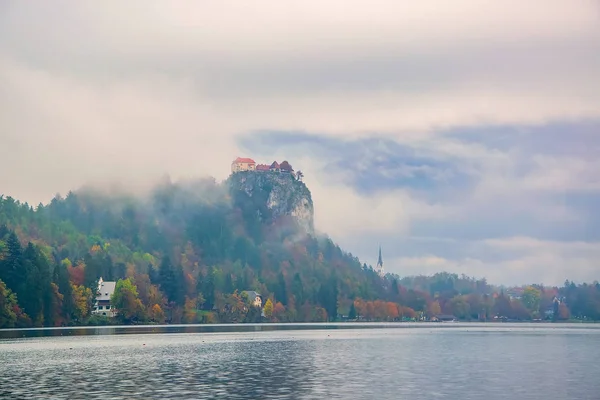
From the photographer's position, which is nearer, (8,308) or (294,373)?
(294,373)

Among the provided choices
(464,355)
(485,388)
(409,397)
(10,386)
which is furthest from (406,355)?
(10,386)

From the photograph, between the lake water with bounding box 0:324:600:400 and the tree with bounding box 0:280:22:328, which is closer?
the lake water with bounding box 0:324:600:400

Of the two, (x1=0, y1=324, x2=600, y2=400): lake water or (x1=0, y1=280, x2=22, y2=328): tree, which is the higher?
(x1=0, y1=280, x2=22, y2=328): tree

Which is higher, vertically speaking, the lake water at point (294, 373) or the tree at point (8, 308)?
the tree at point (8, 308)

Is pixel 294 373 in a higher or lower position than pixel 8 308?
lower

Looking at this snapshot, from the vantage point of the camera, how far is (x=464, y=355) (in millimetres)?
115062

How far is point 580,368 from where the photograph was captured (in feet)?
300

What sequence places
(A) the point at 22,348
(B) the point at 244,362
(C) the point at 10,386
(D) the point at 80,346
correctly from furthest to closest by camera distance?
(D) the point at 80,346, (A) the point at 22,348, (B) the point at 244,362, (C) the point at 10,386

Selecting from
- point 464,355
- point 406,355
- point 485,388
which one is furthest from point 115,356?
point 485,388

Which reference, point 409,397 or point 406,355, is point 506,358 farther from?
point 409,397

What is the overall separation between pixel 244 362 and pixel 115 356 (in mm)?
19392

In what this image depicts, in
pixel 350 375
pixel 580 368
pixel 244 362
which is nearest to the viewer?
pixel 350 375

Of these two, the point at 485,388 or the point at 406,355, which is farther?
the point at 406,355

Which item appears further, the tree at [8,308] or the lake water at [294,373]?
the tree at [8,308]
